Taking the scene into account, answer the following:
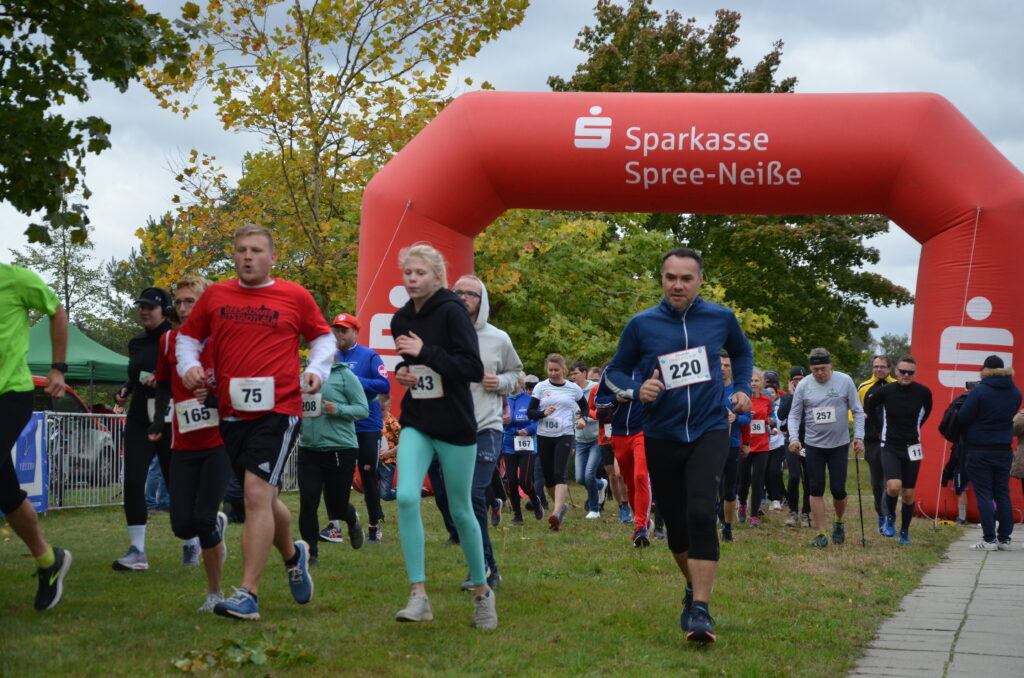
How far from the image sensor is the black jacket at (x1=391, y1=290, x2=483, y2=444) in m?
6.05

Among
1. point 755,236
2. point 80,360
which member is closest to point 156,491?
point 80,360

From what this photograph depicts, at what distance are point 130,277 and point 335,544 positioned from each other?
206 feet

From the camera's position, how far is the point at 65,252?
5828 centimetres

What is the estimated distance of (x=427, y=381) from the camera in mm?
6121

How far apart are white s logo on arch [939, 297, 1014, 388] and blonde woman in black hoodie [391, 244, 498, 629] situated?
32.2 feet

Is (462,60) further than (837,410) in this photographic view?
Yes

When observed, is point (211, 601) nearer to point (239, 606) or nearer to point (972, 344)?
point (239, 606)

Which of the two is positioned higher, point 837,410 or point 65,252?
point 65,252

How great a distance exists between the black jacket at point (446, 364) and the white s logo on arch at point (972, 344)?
9846mm

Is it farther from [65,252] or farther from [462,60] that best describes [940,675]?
[65,252]

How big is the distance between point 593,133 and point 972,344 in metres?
5.22

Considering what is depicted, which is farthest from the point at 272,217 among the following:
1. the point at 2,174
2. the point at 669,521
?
the point at 669,521

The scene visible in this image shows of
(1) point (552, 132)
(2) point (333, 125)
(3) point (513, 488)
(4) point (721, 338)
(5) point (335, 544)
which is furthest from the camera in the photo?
(2) point (333, 125)

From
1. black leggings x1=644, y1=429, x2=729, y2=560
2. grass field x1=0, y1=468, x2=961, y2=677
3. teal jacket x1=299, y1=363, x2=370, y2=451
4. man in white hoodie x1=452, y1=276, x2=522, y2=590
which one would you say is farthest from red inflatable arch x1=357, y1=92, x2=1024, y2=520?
black leggings x1=644, y1=429, x2=729, y2=560
